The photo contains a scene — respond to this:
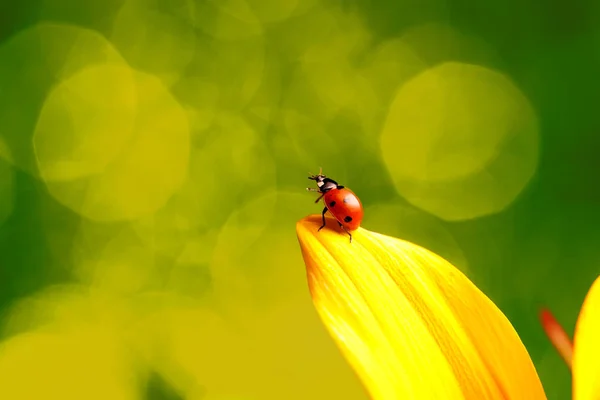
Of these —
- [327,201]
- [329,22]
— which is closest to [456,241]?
[329,22]

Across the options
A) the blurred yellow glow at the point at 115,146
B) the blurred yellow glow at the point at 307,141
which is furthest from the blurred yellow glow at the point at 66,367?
the blurred yellow glow at the point at 307,141

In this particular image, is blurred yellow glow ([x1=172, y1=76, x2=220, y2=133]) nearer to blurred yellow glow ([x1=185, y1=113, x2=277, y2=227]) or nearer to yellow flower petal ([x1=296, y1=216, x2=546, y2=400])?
blurred yellow glow ([x1=185, y1=113, x2=277, y2=227])

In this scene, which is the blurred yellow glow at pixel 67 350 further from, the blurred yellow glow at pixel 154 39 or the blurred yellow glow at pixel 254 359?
the blurred yellow glow at pixel 154 39

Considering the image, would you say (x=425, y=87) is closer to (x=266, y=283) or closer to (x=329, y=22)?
(x=329, y=22)

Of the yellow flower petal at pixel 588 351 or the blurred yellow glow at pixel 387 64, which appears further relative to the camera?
the blurred yellow glow at pixel 387 64

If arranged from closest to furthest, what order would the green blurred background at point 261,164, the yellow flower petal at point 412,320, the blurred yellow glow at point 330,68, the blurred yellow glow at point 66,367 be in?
the yellow flower petal at point 412,320, the blurred yellow glow at point 66,367, the green blurred background at point 261,164, the blurred yellow glow at point 330,68

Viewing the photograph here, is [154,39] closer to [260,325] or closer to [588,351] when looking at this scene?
[260,325]

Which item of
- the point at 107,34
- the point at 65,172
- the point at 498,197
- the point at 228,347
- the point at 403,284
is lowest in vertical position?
the point at 403,284
